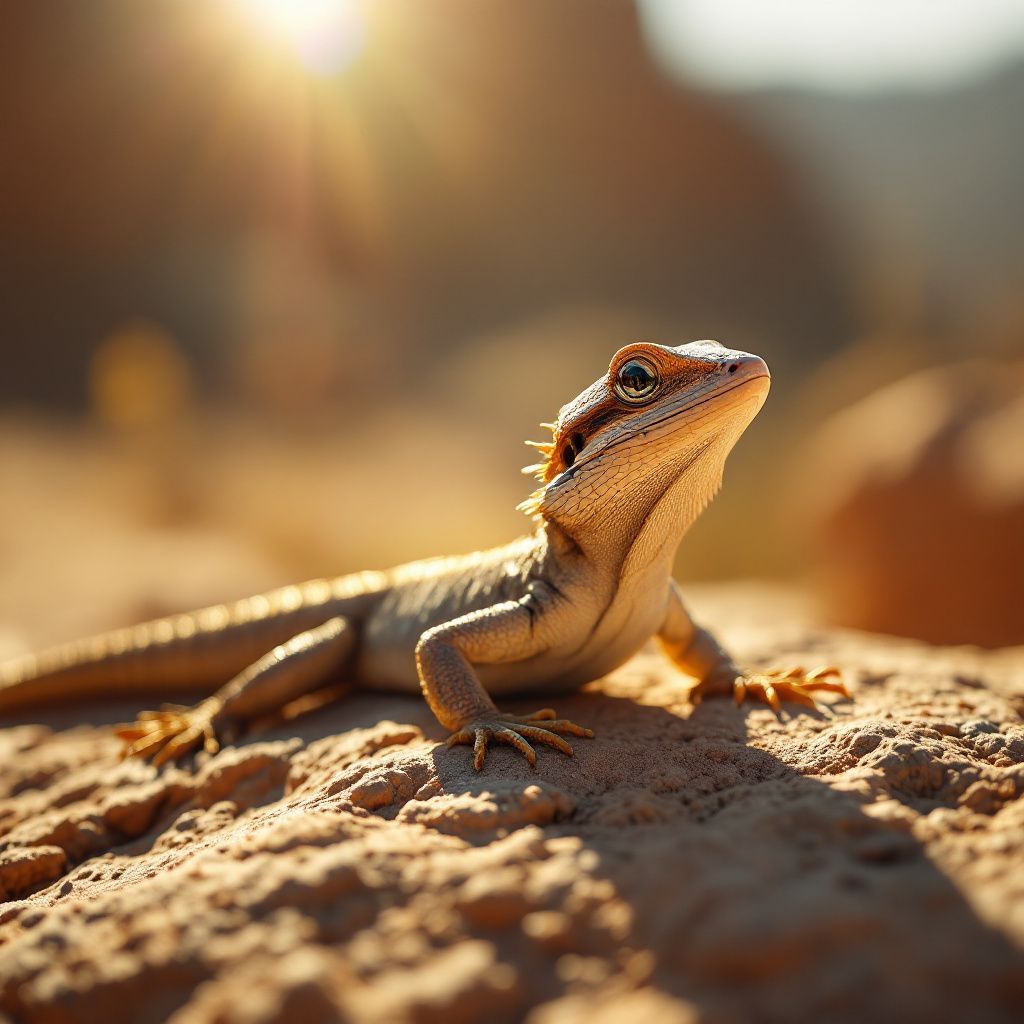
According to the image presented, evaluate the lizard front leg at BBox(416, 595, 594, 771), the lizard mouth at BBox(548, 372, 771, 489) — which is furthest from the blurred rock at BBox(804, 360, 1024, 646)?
the lizard front leg at BBox(416, 595, 594, 771)

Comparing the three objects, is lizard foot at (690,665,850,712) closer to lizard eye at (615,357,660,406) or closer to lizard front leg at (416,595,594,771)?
lizard front leg at (416,595,594,771)

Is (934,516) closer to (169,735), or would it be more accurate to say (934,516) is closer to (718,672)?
(718,672)

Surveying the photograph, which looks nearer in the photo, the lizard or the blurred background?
the lizard

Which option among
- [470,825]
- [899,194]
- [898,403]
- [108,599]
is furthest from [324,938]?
[899,194]

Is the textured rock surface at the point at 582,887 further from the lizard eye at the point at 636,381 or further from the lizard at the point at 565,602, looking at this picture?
the lizard eye at the point at 636,381

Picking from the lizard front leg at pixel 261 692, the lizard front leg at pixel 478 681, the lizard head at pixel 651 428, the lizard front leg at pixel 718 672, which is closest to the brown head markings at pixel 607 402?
the lizard head at pixel 651 428

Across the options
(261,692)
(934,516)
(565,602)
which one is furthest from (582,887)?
(934,516)
